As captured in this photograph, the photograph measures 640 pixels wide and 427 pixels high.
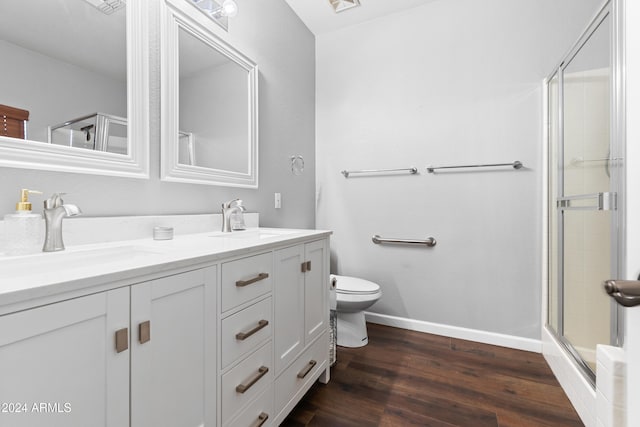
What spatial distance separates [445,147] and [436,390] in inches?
61.3

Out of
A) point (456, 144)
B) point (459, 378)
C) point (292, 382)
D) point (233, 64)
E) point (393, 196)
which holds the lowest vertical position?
point (459, 378)

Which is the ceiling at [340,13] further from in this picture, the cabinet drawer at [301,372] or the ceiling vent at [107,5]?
the cabinet drawer at [301,372]

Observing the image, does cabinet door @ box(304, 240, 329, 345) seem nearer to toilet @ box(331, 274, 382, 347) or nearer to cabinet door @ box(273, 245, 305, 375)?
cabinet door @ box(273, 245, 305, 375)

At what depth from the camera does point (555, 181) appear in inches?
69.0

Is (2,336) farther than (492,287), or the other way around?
(492,287)

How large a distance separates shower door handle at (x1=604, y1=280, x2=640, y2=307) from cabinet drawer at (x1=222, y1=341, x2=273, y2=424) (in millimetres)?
939

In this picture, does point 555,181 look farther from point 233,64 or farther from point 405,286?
point 233,64

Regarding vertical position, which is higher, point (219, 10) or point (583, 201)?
point (219, 10)

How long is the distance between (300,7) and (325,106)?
0.74 meters

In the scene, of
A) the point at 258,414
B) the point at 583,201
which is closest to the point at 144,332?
the point at 258,414

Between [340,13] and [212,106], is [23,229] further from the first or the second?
[340,13]

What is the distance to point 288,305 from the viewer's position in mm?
1226

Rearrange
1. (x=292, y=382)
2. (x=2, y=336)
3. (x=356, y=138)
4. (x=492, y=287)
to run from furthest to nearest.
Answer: (x=356, y=138)
(x=492, y=287)
(x=292, y=382)
(x=2, y=336)

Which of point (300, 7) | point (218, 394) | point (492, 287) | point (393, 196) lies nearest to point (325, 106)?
point (300, 7)
